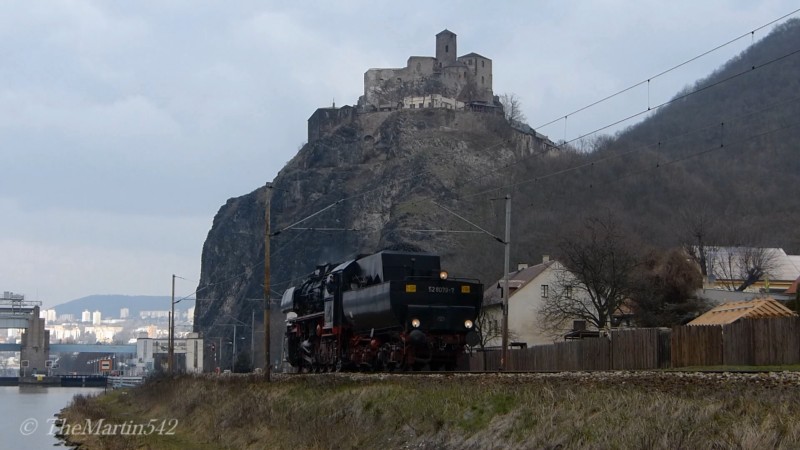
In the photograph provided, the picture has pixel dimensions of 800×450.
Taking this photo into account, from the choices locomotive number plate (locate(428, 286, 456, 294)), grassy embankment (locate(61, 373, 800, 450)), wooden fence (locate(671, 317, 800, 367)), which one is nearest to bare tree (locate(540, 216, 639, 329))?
wooden fence (locate(671, 317, 800, 367))

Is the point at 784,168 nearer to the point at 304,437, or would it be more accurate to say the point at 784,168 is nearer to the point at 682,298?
the point at 682,298

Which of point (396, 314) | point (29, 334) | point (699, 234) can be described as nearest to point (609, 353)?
point (396, 314)

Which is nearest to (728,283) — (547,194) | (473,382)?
(547,194)

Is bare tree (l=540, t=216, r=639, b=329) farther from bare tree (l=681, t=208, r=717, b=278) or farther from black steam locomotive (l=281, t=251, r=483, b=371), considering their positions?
black steam locomotive (l=281, t=251, r=483, b=371)

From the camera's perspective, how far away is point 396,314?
3531cm

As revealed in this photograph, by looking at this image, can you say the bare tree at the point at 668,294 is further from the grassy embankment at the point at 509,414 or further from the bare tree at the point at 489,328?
the grassy embankment at the point at 509,414

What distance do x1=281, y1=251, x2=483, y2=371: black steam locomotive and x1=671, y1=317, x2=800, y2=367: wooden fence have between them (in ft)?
24.8

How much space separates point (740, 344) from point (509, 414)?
17.8m

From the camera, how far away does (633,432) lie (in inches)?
572

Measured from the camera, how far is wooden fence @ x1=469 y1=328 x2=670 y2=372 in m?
36.8

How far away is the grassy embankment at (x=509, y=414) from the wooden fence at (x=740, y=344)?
38.0 feet

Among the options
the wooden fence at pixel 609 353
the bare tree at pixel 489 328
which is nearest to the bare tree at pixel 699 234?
the bare tree at pixel 489 328

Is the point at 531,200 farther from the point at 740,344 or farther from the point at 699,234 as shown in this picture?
the point at 740,344

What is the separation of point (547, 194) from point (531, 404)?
135m
